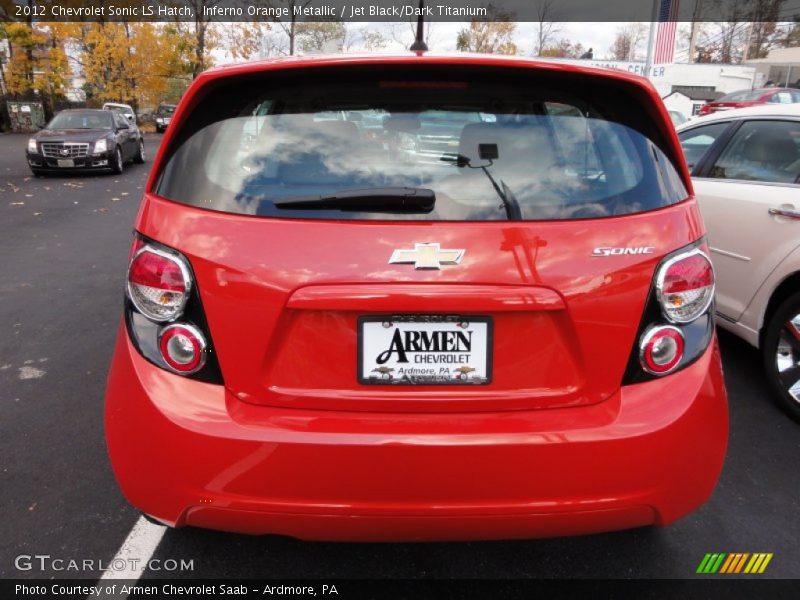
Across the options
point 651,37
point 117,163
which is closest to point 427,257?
point 117,163

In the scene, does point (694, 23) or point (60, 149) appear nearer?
point (60, 149)

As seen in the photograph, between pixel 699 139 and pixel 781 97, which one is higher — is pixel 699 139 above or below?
above

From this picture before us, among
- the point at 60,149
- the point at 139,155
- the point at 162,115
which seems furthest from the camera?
the point at 162,115

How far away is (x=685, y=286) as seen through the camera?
6.20 ft

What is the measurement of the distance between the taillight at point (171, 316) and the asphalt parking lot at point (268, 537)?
0.96 metres

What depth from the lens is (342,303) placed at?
175 cm

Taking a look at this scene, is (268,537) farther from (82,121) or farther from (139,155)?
(139,155)

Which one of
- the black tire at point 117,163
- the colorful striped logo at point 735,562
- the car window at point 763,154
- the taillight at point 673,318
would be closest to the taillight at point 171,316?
the taillight at point 673,318

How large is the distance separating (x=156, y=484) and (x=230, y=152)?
3.35 feet

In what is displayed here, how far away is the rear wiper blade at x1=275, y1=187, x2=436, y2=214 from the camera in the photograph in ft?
5.98

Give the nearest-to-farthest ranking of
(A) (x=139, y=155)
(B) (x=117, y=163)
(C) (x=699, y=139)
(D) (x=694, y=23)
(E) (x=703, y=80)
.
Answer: (C) (x=699, y=139)
(B) (x=117, y=163)
(A) (x=139, y=155)
(E) (x=703, y=80)
(D) (x=694, y=23)

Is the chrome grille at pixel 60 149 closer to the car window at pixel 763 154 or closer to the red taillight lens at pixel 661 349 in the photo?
the car window at pixel 763 154

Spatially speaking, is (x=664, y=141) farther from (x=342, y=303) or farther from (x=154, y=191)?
(x=154, y=191)

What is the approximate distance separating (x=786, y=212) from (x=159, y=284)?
11.0 ft
